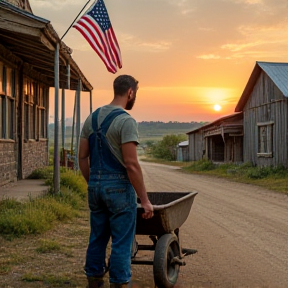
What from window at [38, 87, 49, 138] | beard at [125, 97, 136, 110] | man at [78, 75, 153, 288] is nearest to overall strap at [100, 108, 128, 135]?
man at [78, 75, 153, 288]

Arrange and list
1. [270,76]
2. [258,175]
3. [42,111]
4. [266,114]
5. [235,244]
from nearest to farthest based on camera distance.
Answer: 1. [235,244]
2. [42,111]
3. [258,175]
4. [270,76]
5. [266,114]

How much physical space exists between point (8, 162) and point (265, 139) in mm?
15135

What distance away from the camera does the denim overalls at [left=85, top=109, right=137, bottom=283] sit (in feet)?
15.6

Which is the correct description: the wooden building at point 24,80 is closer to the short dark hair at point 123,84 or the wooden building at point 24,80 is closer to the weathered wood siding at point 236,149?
the short dark hair at point 123,84

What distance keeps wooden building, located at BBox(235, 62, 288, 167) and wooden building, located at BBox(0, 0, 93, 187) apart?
8964mm

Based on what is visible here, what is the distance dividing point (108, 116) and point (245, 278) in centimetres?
280

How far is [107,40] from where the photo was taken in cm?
1202

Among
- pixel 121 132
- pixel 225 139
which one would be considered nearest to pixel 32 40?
pixel 121 132

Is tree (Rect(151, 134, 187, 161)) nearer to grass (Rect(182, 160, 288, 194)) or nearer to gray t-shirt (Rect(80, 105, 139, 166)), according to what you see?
grass (Rect(182, 160, 288, 194))

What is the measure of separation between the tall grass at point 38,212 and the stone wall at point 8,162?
5.08 ft

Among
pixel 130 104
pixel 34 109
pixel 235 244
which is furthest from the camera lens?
pixel 34 109

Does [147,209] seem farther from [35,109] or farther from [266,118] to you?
[266,118]

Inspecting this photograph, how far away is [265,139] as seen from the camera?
25438 mm

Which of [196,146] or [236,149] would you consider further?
[196,146]
